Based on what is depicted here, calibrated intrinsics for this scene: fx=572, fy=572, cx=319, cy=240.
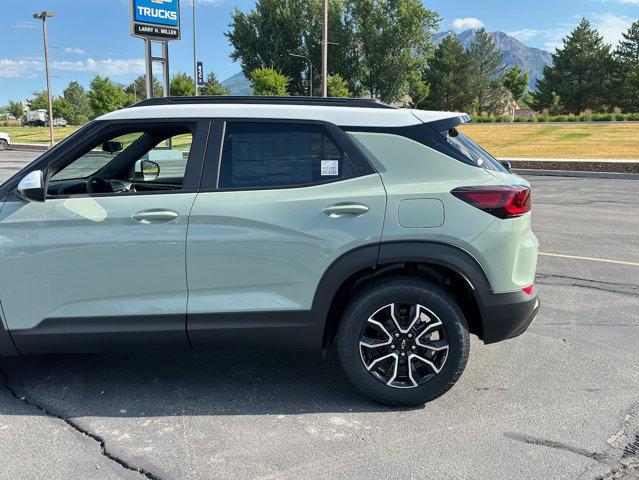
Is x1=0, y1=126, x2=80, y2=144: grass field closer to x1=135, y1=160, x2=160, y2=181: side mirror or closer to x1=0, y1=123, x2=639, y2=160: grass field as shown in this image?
x1=0, y1=123, x2=639, y2=160: grass field

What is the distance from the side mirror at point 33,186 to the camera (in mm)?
3070

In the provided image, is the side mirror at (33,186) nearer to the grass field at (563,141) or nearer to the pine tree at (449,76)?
the grass field at (563,141)

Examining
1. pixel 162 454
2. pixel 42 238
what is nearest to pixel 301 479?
pixel 162 454

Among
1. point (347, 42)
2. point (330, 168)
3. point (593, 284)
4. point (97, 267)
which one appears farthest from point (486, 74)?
point (97, 267)

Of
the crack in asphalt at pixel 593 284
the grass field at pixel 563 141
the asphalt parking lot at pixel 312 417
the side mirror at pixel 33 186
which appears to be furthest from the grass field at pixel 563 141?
the side mirror at pixel 33 186

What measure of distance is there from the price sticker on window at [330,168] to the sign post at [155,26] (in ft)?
37.0

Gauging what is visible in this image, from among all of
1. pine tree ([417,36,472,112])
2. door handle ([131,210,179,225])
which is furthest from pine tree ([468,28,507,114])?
door handle ([131,210,179,225])

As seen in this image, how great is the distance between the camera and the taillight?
3174mm

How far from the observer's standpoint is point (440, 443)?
2.98 meters

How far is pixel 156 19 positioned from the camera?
46.2 ft

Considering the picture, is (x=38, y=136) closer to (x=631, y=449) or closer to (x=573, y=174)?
(x=573, y=174)

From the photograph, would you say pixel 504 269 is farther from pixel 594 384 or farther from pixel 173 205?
pixel 173 205

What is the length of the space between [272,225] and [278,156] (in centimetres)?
42

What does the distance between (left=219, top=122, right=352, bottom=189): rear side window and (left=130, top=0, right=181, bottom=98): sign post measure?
11071 mm
